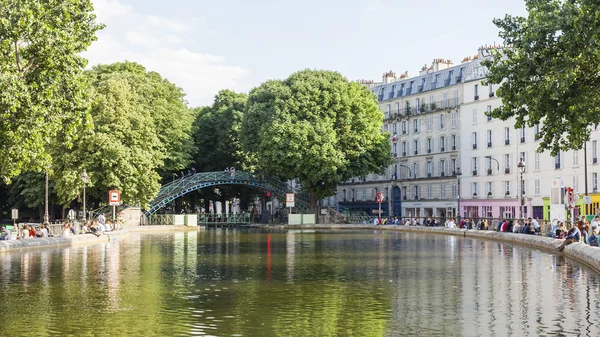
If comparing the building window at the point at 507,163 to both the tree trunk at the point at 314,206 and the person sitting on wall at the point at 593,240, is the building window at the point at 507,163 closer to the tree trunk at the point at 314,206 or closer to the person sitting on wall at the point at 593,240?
the tree trunk at the point at 314,206

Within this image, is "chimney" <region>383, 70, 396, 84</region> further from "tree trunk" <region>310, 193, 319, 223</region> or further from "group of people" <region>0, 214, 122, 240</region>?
"group of people" <region>0, 214, 122, 240</region>

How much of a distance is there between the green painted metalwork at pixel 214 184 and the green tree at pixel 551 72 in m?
54.1

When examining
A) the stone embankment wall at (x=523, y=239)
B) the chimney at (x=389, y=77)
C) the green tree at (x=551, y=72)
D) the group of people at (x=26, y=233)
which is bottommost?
the stone embankment wall at (x=523, y=239)

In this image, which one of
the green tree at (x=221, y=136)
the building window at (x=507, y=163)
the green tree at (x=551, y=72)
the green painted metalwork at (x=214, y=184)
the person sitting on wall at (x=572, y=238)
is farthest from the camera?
the green tree at (x=221, y=136)

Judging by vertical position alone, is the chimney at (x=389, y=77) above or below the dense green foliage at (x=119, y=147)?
above

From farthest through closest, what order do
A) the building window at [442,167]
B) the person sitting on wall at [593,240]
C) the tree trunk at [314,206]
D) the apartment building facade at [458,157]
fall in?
the building window at [442,167]
the tree trunk at [314,206]
the apartment building facade at [458,157]
the person sitting on wall at [593,240]

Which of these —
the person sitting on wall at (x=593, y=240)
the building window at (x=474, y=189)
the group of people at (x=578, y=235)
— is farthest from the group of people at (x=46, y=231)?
the building window at (x=474, y=189)

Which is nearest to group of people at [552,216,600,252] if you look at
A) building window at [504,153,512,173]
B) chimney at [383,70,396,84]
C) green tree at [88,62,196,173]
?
green tree at [88,62,196,173]

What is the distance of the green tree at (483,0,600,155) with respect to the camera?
2592 centimetres

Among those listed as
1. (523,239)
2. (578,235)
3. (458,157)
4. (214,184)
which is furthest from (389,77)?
(578,235)

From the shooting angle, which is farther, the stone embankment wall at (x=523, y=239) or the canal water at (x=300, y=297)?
the stone embankment wall at (x=523, y=239)

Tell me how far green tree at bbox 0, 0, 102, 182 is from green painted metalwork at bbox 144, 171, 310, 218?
4663 cm

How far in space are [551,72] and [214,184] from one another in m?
61.0

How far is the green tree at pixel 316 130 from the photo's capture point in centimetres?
7481
